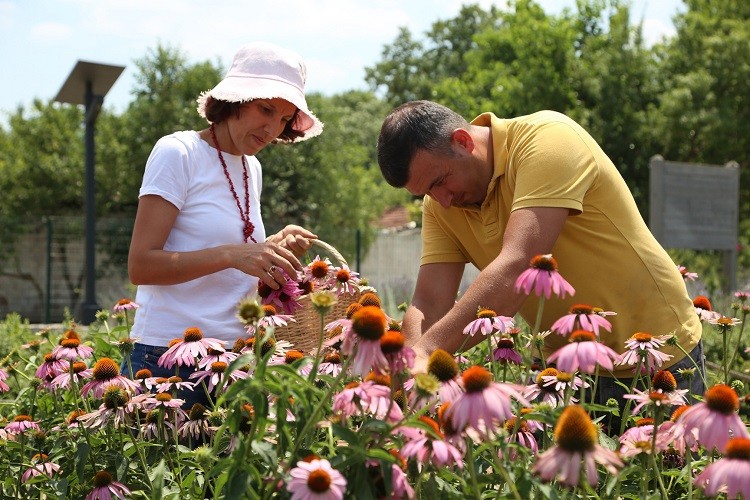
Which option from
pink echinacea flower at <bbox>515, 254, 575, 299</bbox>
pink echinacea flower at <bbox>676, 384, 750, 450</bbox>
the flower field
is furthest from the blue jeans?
pink echinacea flower at <bbox>676, 384, 750, 450</bbox>

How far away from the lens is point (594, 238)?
2.24 metres

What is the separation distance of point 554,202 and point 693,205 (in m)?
9.79

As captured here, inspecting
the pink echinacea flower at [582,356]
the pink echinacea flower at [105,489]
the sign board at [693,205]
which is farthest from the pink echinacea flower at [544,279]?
the sign board at [693,205]

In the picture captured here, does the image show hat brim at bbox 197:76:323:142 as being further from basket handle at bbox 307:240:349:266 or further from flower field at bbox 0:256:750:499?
flower field at bbox 0:256:750:499

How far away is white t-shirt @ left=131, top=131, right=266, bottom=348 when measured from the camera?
250 cm

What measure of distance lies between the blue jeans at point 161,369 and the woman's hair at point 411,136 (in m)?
0.80

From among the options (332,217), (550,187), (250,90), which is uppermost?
(250,90)

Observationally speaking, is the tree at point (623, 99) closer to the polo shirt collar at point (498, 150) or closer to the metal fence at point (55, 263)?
the metal fence at point (55, 263)

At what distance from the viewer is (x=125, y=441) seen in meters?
1.83

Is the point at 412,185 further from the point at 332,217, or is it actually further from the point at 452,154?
the point at 332,217

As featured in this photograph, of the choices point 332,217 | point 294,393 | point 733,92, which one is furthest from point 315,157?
point 294,393

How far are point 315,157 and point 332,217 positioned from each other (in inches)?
51.0

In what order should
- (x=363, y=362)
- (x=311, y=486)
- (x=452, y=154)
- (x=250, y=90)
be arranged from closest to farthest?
(x=311, y=486) < (x=363, y=362) < (x=452, y=154) < (x=250, y=90)

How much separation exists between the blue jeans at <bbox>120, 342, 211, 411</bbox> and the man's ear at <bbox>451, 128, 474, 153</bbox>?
949mm
